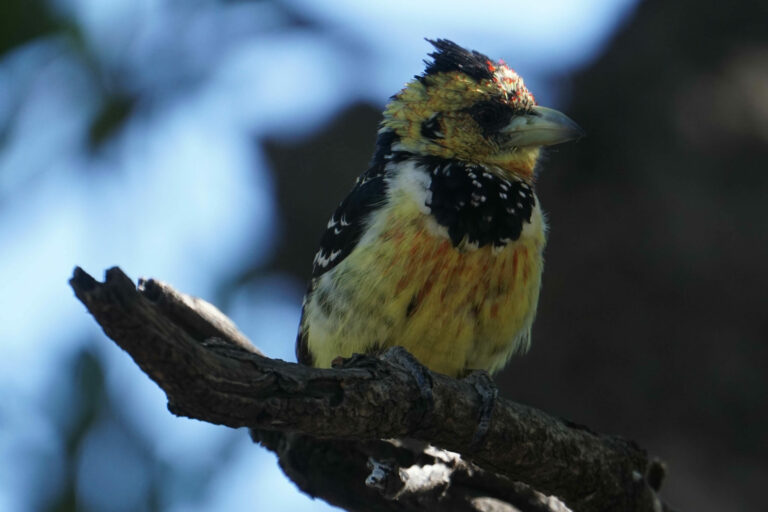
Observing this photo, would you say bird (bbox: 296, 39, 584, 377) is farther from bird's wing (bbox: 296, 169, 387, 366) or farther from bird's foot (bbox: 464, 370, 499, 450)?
bird's foot (bbox: 464, 370, 499, 450)

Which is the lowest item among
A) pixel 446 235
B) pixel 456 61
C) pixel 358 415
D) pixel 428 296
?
pixel 358 415

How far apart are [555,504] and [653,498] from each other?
1.18 feet

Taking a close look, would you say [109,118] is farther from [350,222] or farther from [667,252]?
[667,252]

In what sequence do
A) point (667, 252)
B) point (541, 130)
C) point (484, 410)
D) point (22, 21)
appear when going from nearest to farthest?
point (484, 410)
point (22, 21)
point (541, 130)
point (667, 252)

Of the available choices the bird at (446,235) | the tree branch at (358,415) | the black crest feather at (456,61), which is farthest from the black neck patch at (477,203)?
the tree branch at (358,415)

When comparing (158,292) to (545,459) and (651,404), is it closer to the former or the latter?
(545,459)

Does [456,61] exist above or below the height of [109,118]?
below

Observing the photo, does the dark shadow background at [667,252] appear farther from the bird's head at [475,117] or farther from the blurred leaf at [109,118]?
the bird's head at [475,117]

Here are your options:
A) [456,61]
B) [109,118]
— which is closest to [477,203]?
[456,61]

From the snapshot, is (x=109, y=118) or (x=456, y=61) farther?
(x=109, y=118)

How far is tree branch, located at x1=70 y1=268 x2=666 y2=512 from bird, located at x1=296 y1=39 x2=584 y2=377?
1.25 ft

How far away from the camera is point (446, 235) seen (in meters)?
3.55

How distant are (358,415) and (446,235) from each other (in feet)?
3.68

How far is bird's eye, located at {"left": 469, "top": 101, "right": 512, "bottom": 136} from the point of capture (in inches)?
161
